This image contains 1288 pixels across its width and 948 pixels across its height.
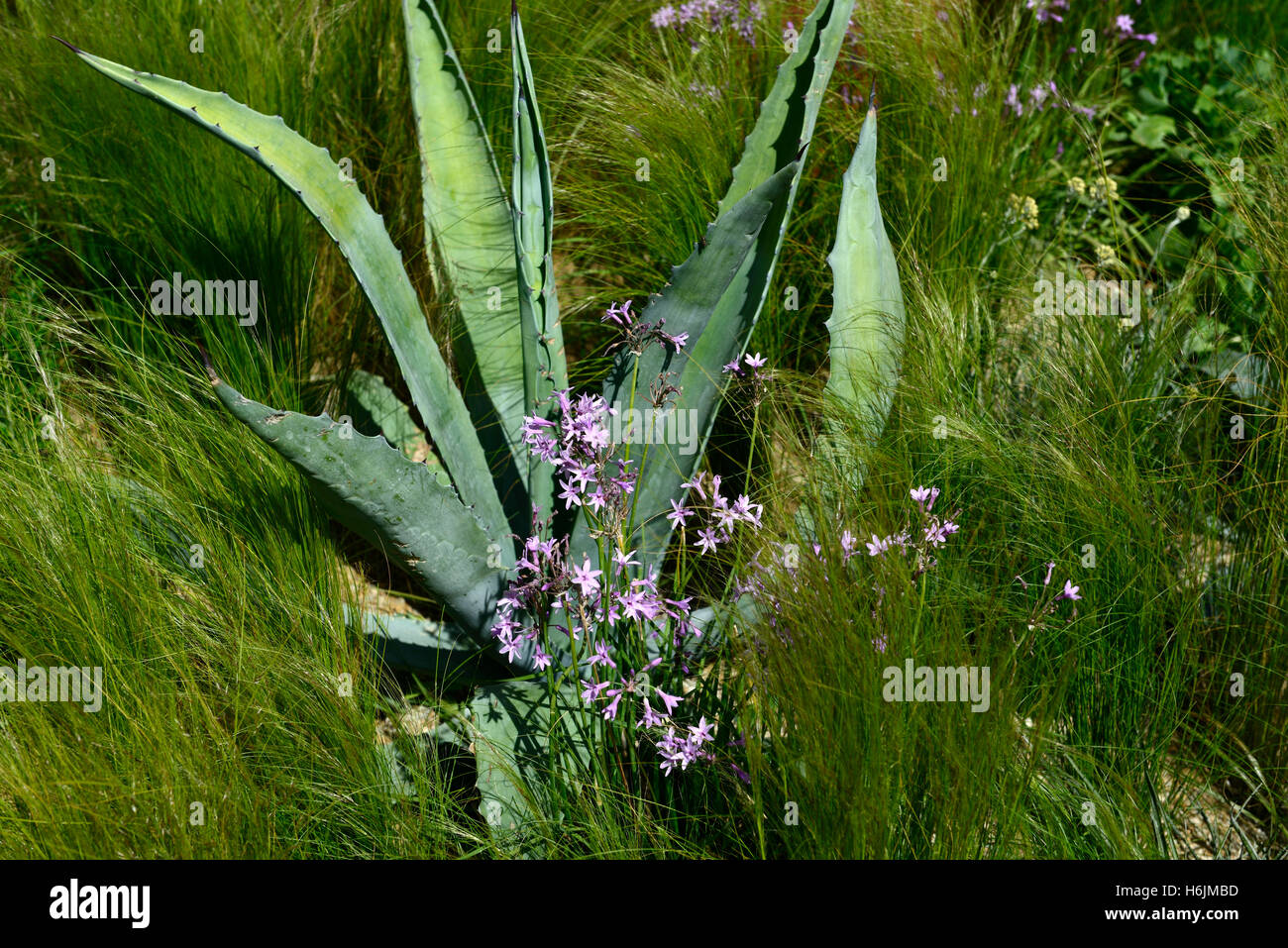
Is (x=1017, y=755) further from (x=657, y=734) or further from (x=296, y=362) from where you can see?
(x=296, y=362)

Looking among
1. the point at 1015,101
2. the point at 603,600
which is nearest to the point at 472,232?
the point at 603,600

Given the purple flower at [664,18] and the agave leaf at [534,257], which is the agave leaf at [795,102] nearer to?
the agave leaf at [534,257]

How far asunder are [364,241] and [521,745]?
3.27ft

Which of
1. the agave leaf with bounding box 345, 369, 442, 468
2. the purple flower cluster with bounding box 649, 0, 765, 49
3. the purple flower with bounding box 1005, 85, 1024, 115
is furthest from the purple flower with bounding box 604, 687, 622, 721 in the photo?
the purple flower with bounding box 1005, 85, 1024, 115

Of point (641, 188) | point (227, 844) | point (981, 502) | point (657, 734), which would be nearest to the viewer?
point (227, 844)

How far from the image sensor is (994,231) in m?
3.03

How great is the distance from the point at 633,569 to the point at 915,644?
2.14 ft

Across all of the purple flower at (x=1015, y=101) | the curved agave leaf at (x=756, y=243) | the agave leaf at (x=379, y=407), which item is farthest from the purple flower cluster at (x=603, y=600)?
the purple flower at (x=1015, y=101)

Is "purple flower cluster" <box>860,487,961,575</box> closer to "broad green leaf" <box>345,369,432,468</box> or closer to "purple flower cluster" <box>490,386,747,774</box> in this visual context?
"purple flower cluster" <box>490,386,747,774</box>

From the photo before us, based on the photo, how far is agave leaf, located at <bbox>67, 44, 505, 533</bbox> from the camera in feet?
6.31

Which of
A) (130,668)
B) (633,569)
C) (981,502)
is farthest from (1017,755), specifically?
(130,668)

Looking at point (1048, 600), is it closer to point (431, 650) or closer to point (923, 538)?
point (923, 538)

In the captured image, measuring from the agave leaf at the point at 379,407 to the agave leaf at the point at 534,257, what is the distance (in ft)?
1.63

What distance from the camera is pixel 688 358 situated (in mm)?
2119
